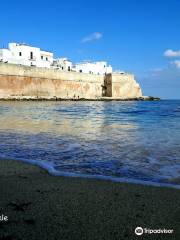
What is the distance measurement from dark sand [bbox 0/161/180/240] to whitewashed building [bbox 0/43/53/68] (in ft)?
166

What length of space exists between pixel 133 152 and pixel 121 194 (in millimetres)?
2858

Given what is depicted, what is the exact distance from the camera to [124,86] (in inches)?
2516

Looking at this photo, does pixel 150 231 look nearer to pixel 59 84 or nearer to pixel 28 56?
pixel 59 84

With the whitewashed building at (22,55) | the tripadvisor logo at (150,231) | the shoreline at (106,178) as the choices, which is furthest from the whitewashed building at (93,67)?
the tripadvisor logo at (150,231)

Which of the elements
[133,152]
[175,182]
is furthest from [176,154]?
[175,182]

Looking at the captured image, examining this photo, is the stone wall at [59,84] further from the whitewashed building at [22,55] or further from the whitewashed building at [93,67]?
the whitewashed building at [93,67]

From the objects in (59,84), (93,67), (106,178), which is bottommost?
(106,178)

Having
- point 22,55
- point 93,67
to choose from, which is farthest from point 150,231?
point 93,67

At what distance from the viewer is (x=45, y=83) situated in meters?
49.8

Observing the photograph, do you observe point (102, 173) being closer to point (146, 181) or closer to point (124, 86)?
point (146, 181)

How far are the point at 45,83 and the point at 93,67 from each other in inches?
1089

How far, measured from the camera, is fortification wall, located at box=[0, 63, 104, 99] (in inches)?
1697

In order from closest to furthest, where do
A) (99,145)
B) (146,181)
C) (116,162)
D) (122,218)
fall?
1. (122,218)
2. (146,181)
3. (116,162)
4. (99,145)

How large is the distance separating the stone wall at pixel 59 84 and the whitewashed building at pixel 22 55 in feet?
20.5
